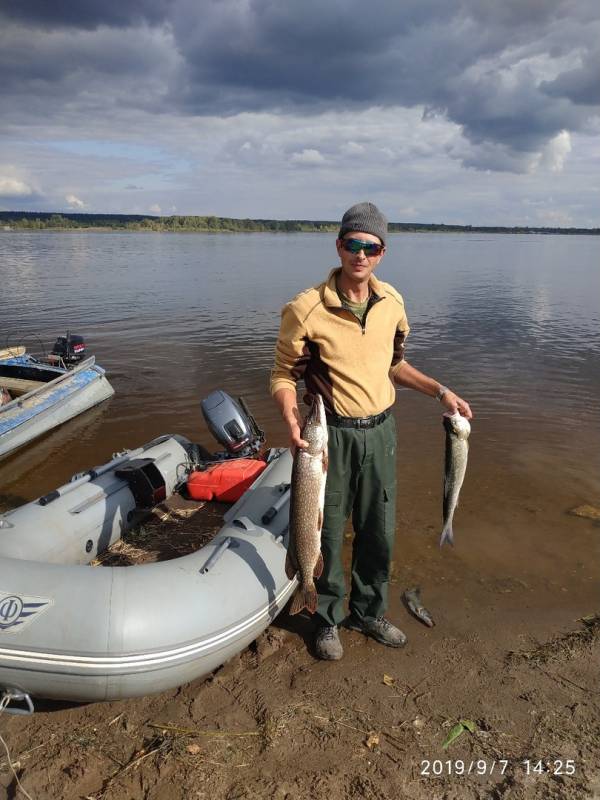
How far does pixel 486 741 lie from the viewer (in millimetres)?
3293

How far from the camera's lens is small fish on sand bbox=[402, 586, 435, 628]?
4527 millimetres

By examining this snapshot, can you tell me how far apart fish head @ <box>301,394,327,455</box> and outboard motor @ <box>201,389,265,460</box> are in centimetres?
396

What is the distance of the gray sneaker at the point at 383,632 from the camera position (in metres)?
4.14

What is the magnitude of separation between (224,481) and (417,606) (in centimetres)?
266

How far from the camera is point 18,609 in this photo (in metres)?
3.18

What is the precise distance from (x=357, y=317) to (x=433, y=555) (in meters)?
3.26

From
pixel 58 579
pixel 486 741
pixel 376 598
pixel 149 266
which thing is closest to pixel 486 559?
pixel 376 598

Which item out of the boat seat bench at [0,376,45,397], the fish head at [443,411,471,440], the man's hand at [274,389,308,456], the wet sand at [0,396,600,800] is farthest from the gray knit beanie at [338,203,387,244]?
the boat seat bench at [0,376,45,397]

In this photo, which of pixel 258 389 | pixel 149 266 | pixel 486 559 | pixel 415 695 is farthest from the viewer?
pixel 149 266

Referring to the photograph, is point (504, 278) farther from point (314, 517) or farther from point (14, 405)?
point (314, 517)

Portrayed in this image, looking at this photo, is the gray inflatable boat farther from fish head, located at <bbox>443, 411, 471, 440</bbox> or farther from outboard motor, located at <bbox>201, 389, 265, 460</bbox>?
outboard motor, located at <bbox>201, 389, 265, 460</bbox>

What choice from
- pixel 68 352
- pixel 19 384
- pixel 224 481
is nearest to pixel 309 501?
pixel 224 481

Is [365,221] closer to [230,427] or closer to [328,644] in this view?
[328,644]

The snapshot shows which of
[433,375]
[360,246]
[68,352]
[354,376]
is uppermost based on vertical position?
[360,246]
